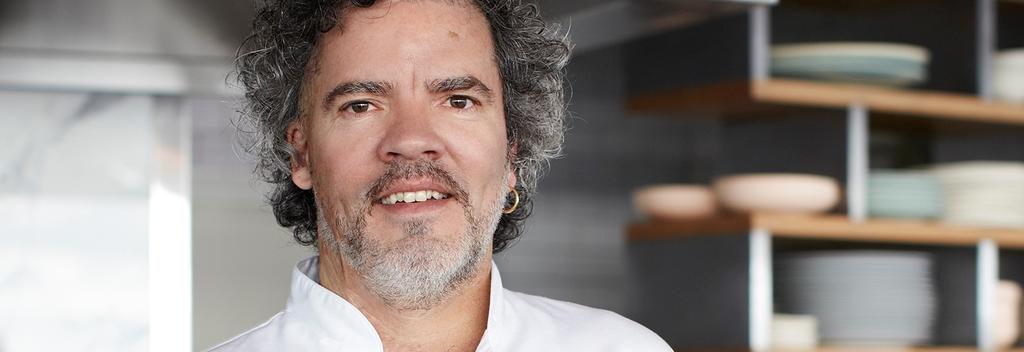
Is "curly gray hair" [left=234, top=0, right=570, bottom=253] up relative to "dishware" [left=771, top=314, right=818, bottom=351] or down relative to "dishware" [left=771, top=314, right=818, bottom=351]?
up

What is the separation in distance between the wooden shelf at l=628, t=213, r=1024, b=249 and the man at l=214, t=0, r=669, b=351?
1.68m

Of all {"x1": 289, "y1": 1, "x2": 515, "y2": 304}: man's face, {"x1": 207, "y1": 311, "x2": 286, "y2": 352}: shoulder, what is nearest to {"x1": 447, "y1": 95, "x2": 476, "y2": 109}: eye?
{"x1": 289, "y1": 1, "x2": 515, "y2": 304}: man's face

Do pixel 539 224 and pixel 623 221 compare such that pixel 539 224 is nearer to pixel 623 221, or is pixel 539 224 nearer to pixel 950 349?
pixel 623 221

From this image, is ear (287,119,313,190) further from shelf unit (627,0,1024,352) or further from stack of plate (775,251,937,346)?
stack of plate (775,251,937,346)

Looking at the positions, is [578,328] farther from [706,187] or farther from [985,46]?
[985,46]

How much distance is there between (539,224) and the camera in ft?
15.7

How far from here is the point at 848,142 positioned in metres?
3.68

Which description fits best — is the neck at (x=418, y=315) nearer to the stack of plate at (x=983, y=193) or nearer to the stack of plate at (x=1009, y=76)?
the stack of plate at (x=983, y=193)

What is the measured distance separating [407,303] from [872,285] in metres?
2.14

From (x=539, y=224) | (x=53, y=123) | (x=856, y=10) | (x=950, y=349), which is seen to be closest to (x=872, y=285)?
(x=950, y=349)

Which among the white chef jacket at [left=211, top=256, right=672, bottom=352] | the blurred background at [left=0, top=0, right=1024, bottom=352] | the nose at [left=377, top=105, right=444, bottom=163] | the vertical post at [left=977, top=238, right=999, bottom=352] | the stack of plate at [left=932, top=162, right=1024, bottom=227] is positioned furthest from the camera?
the vertical post at [left=977, top=238, right=999, bottom=352]

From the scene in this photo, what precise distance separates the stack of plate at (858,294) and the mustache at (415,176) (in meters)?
2.10

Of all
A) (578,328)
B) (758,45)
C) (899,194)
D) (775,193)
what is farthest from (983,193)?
(578,328)

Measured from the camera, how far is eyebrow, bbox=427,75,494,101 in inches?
67.2
